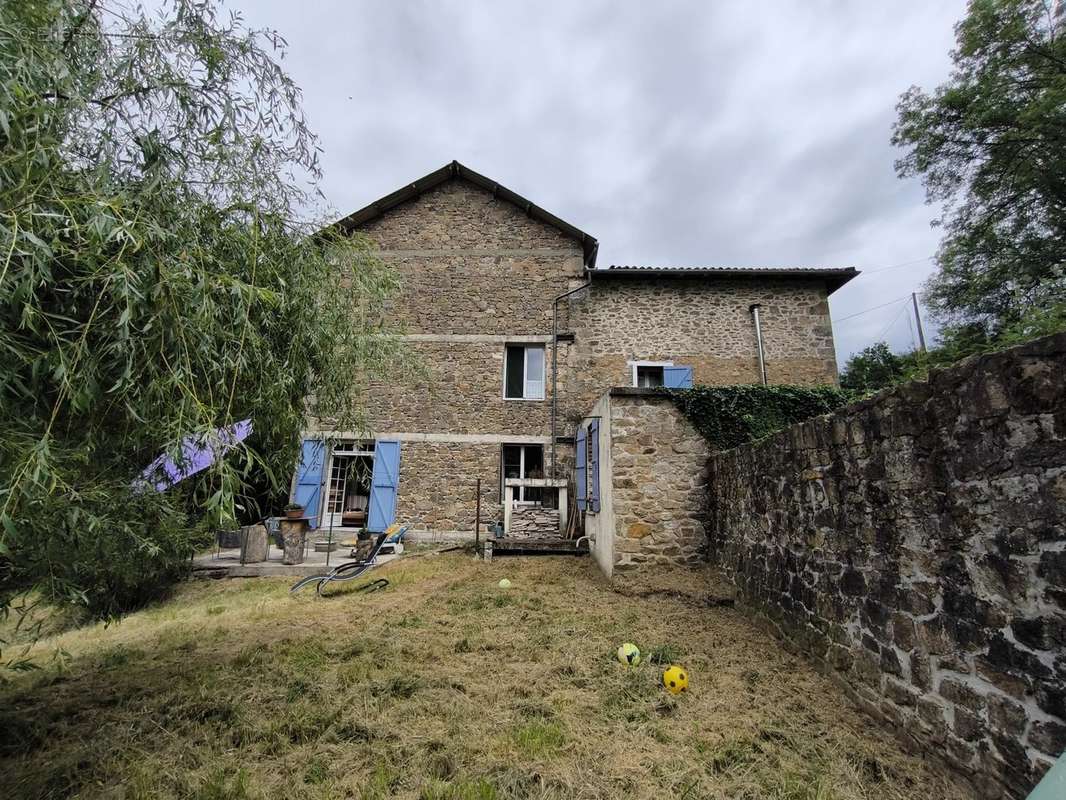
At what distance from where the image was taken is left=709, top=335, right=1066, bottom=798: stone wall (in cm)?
171

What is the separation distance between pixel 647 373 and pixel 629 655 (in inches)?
298

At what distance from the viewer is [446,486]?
9922 mm

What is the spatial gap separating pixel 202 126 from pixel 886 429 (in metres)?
4.28

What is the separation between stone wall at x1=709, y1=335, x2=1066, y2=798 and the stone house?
690 cm

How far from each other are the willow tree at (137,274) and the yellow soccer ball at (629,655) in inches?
109

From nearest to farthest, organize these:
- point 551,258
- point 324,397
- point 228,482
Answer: point 228,482 → point 324,397 → point 551,258

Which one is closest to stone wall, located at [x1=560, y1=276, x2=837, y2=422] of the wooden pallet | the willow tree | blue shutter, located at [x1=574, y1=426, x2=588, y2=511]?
blue shutter, located at [x1=574, y1=426, x2=588, y2=511]

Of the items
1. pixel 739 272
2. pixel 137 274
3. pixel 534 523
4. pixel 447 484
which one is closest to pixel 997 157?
pixel 739 272

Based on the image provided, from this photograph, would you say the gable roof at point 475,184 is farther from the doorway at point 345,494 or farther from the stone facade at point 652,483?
the stone facade at point 652,483

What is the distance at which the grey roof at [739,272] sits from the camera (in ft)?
32.8

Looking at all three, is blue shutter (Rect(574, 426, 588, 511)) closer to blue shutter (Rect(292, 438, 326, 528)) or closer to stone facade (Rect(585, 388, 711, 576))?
stone facade (Rect(585, 388, 711, 576))

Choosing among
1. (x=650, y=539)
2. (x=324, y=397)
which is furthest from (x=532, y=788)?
(x=650, y=539)

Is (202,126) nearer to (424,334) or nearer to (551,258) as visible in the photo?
(424,334)

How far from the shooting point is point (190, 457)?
2.17 m
